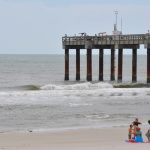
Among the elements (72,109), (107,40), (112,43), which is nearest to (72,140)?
(72,109)

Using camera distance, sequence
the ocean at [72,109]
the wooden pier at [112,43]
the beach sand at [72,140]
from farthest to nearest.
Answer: the wooden pier at [112,43], the ocean at [72,109], the beach sand at [72,140]

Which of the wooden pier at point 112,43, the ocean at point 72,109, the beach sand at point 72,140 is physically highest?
the wooden pier at point 112,43

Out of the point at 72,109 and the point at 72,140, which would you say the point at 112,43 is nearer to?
the point at 72,109

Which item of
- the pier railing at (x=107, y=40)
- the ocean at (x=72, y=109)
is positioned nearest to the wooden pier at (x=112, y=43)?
the pier railing at (x=107, y=40)

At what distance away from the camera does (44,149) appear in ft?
67.0

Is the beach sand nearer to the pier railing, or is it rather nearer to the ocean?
the ocean

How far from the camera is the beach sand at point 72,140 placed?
20.7 m

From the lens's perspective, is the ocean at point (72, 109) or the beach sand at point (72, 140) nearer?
the beach sand at point (72, 140)

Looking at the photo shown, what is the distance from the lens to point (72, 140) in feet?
75.0

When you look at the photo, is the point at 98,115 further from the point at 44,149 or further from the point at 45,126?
the point at 44,149

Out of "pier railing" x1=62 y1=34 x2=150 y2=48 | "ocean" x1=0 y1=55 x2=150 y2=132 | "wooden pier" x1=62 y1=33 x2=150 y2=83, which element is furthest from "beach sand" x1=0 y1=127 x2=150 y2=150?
"wooden pier" x1=62 y1=33 x2=150 y2=83

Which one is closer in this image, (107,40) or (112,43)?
(112,43)

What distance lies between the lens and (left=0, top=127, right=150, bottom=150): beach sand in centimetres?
2073

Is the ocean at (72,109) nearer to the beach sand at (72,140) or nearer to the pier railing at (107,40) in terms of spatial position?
the beach sand at (72,140)
